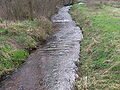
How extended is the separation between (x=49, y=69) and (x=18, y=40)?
602cm

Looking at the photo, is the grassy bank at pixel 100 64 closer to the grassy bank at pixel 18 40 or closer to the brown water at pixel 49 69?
the brown water at pixel 49 69

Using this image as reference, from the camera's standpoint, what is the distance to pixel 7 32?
2147cm

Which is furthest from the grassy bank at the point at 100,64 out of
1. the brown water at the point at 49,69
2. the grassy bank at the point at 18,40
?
the grassy bank at the point at 18,40

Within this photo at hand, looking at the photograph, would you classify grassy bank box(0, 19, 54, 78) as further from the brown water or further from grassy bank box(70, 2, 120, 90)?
grassy bank box(70, 2, 120, 90)

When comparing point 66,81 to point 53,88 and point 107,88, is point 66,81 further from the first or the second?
point 107,88

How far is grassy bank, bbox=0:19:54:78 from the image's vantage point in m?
15.9

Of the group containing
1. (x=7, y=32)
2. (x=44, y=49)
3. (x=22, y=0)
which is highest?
(x=22, y=0)

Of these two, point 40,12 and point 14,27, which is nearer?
point 14,27

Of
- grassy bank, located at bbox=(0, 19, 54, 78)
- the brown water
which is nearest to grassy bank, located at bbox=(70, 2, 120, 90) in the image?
the brown water

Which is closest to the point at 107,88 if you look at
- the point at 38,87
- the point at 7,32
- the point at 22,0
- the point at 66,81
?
the point at 66,81

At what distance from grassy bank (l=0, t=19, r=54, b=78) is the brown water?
0.67 m

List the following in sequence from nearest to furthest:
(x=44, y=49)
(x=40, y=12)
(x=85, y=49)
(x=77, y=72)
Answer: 1. (x=77, y=72)
2. (x=85, y=49)
3. (x=44, y=49)
4. (x=40, y=12)

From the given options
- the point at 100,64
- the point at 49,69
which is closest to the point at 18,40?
the point at 49,69

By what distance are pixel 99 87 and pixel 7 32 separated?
12.6 metres
